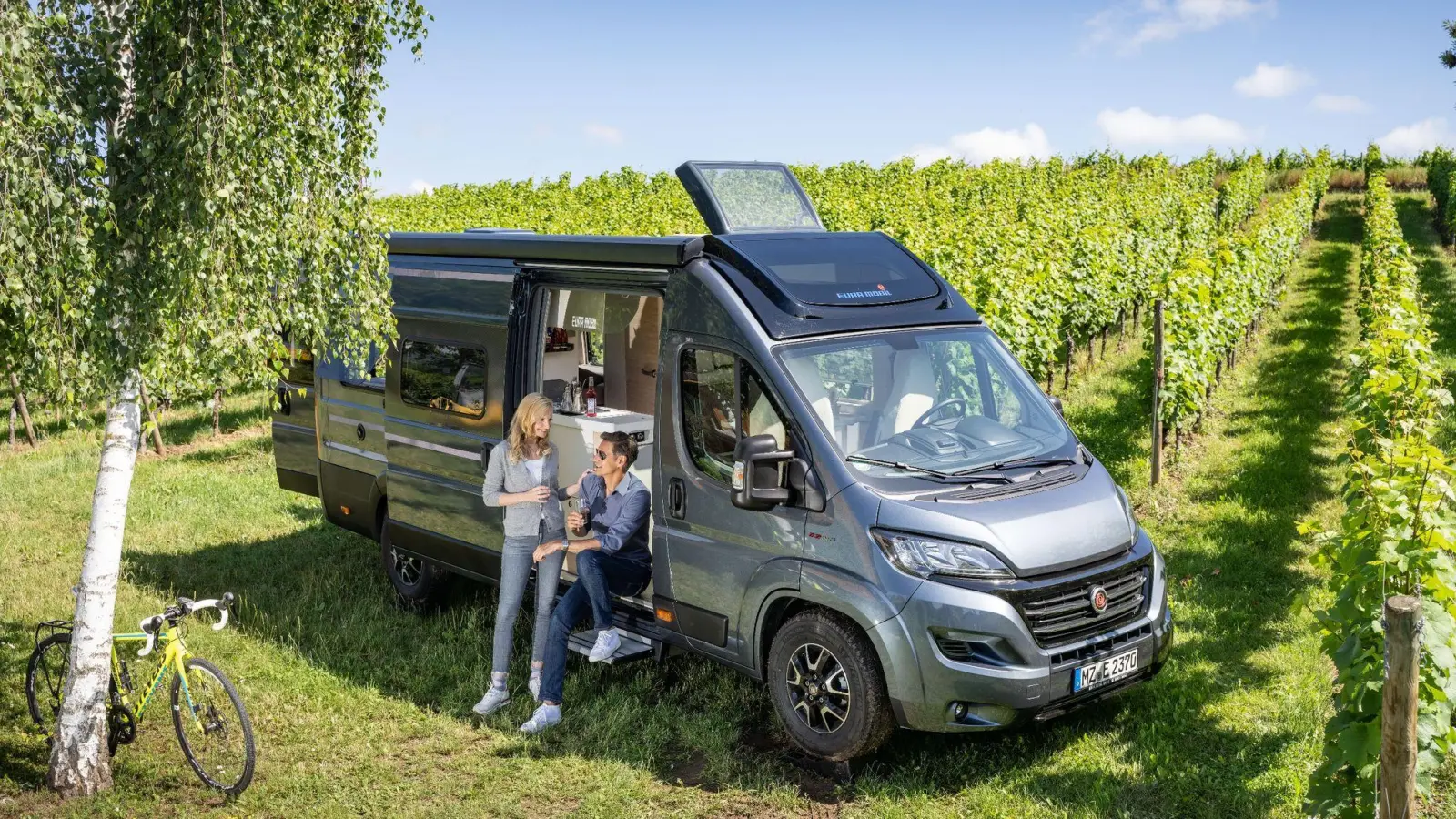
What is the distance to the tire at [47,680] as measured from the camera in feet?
22.9

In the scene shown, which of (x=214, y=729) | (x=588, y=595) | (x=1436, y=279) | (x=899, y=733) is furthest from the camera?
(x=1436, y=279)

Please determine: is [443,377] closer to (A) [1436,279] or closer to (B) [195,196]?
(B) [195,196]

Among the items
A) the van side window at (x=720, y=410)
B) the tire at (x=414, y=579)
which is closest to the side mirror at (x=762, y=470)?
the van side window at (x=720, y=410)

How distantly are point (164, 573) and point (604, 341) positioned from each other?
4.71 metres

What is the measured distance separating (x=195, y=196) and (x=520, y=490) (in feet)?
8.24

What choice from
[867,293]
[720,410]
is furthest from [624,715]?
[867,293]

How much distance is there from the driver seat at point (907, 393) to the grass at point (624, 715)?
5.67ft

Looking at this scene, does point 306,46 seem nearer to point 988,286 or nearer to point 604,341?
point 604,341

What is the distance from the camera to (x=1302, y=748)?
627 cm

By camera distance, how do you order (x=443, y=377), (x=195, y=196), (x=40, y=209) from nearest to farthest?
(x=40, y=209)
(x=195, y=196)
(x=443, y=377)

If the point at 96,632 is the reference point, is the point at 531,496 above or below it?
above

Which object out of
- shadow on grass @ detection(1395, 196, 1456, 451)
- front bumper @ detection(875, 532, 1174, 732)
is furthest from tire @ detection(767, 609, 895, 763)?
shadow on grass @ detection(1395, 196, 1456, 451)

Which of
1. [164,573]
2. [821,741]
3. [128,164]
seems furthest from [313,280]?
[164,573]

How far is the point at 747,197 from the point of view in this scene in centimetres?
765
